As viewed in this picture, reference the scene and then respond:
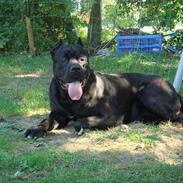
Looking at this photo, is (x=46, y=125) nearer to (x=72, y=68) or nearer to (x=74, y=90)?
(x=74, y=90)

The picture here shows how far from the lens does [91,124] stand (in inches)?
251

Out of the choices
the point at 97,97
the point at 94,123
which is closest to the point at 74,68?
the point at 97,97

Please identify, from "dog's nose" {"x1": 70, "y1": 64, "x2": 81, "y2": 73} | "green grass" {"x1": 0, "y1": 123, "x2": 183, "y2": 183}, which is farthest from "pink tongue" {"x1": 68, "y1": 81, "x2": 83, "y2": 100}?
"green grass" {"x1": 0, "y1": 123, "x2": 183, "y2": 183}

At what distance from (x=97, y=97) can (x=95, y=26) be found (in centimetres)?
1027

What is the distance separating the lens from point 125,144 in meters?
5.82

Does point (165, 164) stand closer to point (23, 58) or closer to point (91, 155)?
point (91, 155)

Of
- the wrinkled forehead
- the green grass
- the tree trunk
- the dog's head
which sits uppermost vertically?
the wrinkled forehead

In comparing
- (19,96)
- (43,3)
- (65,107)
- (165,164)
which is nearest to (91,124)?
(65,107)

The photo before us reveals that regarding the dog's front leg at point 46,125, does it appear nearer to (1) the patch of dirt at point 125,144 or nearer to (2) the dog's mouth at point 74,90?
(1) the patch of dirt at point 125,144

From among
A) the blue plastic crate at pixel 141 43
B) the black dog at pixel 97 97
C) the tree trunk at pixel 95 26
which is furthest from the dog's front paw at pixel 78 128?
the tree trunk at pixel 95 26

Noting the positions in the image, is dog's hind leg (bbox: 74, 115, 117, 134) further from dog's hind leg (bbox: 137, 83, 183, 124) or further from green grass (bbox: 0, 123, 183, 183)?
green grass (bbox: 0, 123, 183, 183)

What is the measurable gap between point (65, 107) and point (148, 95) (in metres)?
1.14

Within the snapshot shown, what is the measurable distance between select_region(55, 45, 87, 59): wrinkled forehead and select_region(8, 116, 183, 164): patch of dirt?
2.97ft

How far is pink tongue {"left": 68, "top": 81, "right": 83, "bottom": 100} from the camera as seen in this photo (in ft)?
20.9
